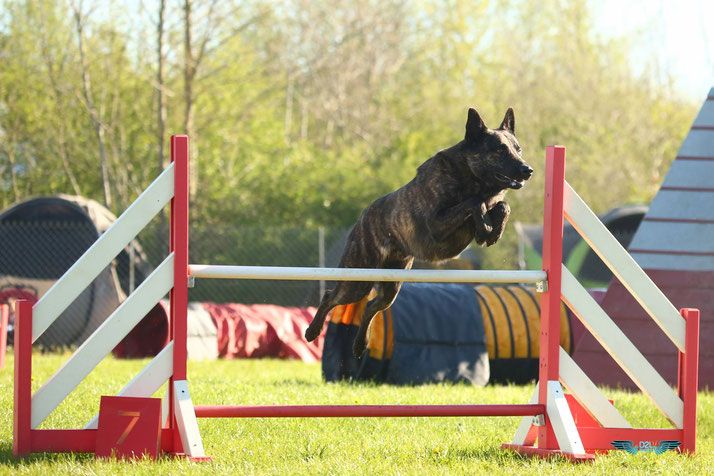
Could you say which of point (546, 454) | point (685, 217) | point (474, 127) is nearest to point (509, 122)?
point (474, 127)

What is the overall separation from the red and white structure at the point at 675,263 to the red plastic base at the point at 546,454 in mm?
3225

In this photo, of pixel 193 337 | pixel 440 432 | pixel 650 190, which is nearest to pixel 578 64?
pixel 650 190

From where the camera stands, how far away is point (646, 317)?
703 centimetres

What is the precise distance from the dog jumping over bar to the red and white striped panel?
3.50 metres

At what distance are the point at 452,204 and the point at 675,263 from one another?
3906 millimetres

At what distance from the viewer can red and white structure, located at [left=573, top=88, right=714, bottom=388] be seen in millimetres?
7012

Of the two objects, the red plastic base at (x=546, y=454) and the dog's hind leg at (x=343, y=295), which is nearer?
the red plastic base at (x=546, y=454)

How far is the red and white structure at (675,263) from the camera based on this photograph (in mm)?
7012

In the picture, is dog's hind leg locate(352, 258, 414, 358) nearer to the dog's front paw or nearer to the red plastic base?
the dog's front paw

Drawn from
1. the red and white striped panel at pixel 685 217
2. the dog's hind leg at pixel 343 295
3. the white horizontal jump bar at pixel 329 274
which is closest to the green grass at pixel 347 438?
the dog's hind leg at pixel 343 295

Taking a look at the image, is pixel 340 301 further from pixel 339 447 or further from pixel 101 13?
pixel 101 13

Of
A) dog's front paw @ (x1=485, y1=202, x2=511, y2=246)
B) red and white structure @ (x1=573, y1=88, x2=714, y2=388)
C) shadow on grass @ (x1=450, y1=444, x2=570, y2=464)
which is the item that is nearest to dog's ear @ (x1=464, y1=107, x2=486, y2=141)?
dog's front paw @ (x1=485, y1=202, x2=511, y2=246)

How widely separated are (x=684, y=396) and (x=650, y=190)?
16408 millimetres

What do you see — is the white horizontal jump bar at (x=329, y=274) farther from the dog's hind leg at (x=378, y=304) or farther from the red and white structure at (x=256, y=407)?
the dog's hind leg at (x=378, y=304)
